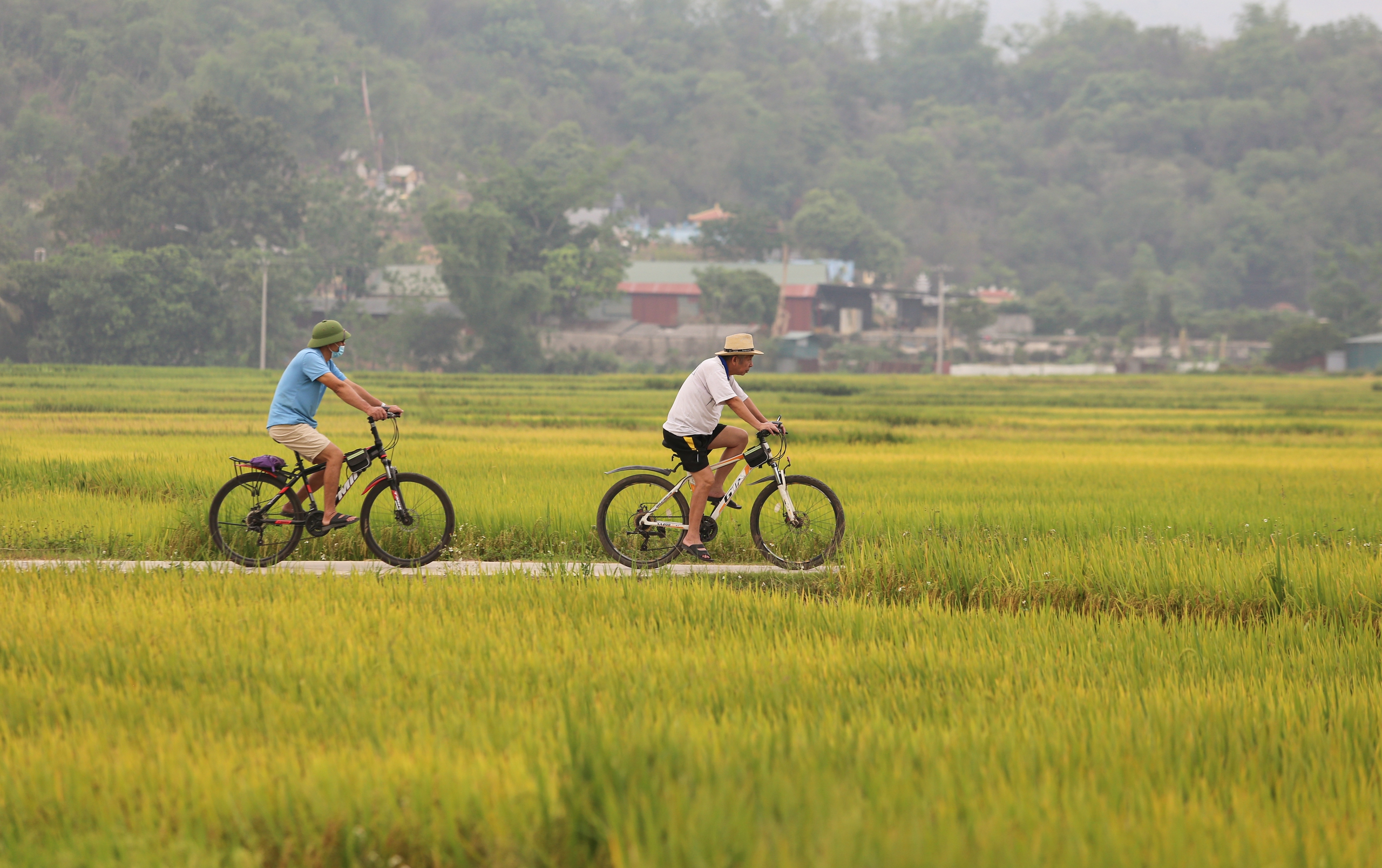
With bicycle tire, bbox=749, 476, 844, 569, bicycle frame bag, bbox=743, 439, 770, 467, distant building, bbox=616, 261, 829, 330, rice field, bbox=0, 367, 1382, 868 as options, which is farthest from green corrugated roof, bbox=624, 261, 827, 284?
bicycle frame bag, bbox=743, 439, 770, 467

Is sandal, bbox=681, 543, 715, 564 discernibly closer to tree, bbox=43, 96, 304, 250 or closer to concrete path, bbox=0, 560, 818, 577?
concrete path, bbox=0, 560, 818, 577

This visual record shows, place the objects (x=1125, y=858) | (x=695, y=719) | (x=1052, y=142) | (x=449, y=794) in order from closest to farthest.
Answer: (x=1125, y=858)
(x=449, y=794)
(x=695, y=719)
(x=1052, y=142)

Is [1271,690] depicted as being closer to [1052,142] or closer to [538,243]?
[538,243]

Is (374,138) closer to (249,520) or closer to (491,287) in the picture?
(491,287)

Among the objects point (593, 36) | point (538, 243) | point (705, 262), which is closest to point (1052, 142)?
point (593, 36)

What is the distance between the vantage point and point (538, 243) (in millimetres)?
75938

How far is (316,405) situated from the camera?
8.40 metres

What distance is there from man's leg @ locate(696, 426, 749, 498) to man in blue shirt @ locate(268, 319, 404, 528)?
7.65ft

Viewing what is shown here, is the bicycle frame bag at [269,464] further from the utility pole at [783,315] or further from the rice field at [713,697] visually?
the utility pole at [783,315]

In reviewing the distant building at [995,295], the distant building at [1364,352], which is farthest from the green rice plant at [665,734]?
the distant building at [995,295]

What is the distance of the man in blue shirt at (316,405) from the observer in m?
8.49

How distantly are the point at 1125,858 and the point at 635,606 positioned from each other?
3.90m

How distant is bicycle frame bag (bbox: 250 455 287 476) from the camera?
8672 millimetres

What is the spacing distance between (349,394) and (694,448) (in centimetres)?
252
